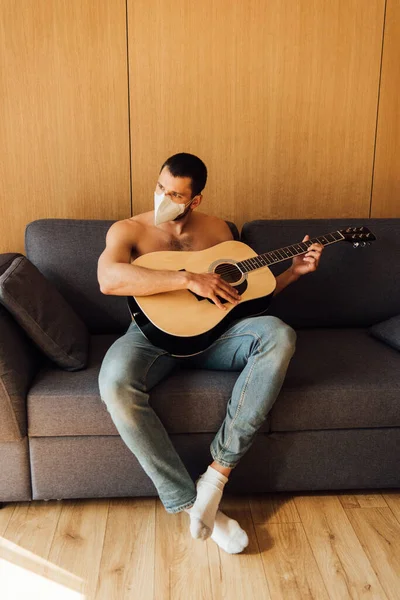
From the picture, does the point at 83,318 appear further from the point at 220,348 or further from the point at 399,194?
the point at 399,194

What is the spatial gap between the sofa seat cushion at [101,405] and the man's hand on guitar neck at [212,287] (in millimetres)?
259

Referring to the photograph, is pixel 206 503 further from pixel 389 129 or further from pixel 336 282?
pixel 389 129

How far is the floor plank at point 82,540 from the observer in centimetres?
166

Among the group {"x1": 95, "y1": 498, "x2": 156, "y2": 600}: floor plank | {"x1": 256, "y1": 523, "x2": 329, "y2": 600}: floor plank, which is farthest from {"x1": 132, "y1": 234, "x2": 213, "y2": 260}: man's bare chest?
{"x1": 256, "y1": 523, "x2": 329, "y2": 600}: floor plank

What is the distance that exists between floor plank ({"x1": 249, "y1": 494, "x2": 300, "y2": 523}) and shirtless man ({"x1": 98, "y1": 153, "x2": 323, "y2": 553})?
0.55 ft

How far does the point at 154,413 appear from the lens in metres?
1.82

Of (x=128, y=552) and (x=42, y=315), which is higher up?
(x=42, y=315)

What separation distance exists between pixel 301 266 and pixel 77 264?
0.85m

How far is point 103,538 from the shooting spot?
1.80 meters

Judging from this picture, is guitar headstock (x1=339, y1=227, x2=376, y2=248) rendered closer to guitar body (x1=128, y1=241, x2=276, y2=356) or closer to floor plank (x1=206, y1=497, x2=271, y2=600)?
guitar body (x1=128, y1=241, x2=276, y2=356)

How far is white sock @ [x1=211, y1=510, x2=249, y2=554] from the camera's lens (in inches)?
68.3

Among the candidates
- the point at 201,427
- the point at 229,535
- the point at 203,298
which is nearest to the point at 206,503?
the point at 229,535

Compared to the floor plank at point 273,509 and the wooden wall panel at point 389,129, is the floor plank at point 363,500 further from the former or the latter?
the wooden wall panel at point 389,129

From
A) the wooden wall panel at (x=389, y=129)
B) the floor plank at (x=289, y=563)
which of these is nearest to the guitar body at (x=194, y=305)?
the floor plank at (x=289, y=563)
